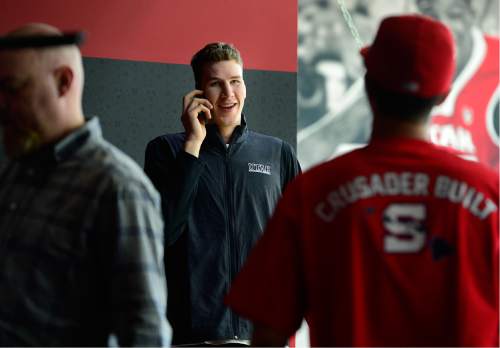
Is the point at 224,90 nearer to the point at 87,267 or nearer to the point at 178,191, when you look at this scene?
the point at 178,191

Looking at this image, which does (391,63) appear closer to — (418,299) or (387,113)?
(387,113)

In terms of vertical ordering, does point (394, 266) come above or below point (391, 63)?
below

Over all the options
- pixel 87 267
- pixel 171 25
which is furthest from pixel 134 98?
pixel 87 267

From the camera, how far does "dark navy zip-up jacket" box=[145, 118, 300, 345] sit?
7.98ft

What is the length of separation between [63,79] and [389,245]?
67 centimetres

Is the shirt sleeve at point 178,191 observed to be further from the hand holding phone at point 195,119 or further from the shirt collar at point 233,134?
the shirt collar at point 233,134

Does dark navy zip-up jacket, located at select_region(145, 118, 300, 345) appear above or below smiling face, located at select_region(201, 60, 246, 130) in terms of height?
below

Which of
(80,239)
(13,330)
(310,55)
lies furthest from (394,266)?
(310,55)

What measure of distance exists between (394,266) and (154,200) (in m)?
0.45

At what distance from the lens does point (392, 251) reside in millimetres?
1359

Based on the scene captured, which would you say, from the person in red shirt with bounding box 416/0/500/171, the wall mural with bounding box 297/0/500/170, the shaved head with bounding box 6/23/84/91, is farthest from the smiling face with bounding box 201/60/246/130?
the person in red shirt with bounding box 416/0/500/171

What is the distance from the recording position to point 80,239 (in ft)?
4.68

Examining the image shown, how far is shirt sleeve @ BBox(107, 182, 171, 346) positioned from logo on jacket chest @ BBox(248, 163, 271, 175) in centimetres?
115

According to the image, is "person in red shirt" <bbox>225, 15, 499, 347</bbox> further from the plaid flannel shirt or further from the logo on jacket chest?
the logo on jacket chest
